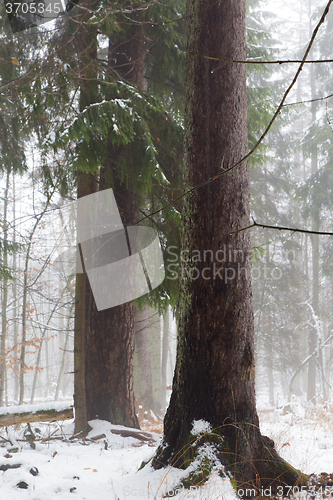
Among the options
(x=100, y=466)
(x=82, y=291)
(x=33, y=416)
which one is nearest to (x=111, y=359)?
(x=82, y=291)

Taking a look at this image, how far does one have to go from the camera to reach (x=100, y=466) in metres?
3.46

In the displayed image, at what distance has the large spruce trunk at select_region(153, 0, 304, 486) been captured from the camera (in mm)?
2703

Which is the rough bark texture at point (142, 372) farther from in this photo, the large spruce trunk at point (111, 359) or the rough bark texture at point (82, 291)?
the rough bark texture at point (82, 291)

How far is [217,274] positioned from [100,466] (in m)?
2.38

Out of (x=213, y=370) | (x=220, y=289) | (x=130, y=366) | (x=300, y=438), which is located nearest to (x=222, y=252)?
(x=220, y=289)

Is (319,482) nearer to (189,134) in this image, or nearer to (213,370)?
(213,370)

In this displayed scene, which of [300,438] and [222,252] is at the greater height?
[222,252]

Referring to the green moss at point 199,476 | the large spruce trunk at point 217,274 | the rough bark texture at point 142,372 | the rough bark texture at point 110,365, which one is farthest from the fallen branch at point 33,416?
the rough bark texture at point 142,372

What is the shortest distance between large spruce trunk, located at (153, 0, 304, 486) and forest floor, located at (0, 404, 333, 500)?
0.73 ft

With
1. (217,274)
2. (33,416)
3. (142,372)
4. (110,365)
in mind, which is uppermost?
(217,274)

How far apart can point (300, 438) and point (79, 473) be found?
332cm

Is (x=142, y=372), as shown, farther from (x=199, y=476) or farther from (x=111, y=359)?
(x=199, y=476)

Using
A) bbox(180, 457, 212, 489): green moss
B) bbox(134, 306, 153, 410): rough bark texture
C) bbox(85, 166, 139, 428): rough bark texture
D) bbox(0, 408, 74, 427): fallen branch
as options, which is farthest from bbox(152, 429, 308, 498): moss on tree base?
bbox(134, 306, 153, 410): rough bark texture

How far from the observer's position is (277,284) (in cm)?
1312
